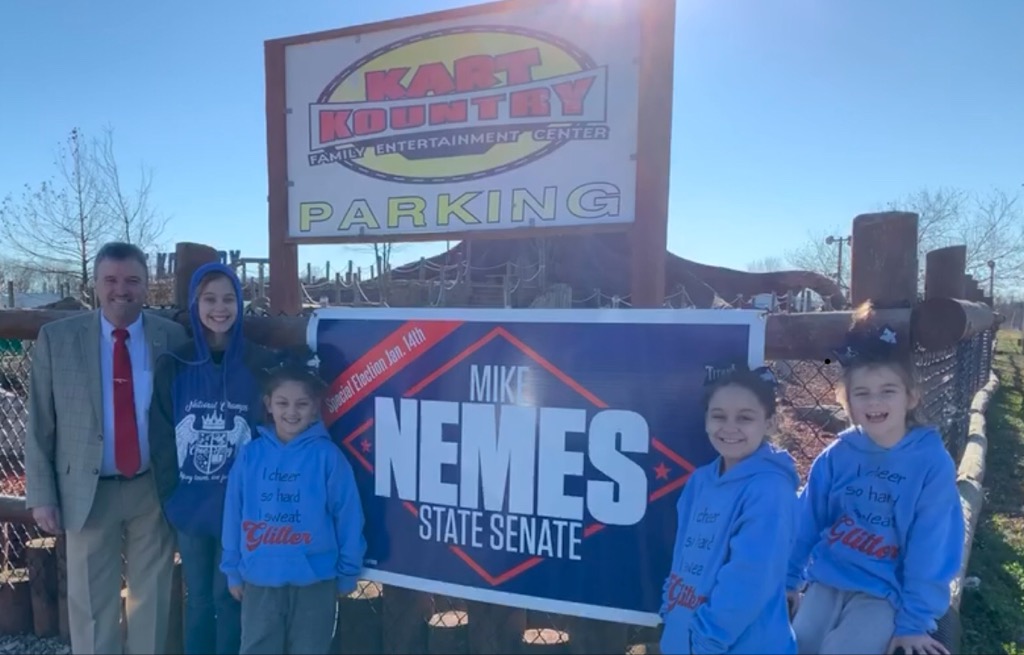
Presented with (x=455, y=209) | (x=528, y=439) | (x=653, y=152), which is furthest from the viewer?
(x=455, y=209)

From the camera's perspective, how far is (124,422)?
9.83 ft

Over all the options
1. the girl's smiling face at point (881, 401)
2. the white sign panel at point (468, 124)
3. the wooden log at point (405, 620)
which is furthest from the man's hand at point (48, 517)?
the girl's smiling face at point (881, 401)

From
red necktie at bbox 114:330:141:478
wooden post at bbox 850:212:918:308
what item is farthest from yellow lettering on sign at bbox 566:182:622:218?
red necktie at bbox 114:330:141:478

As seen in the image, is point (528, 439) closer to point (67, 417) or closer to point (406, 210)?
point (406, 210)

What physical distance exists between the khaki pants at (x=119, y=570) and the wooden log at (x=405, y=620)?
0.98 meters

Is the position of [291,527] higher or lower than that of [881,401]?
lower

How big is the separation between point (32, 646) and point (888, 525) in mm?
4095

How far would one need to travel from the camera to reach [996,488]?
6.83 meters

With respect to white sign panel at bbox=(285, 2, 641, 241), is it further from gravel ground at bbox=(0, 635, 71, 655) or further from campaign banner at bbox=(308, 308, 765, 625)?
gravel ground at bbox=(0, 635, 71, 655)

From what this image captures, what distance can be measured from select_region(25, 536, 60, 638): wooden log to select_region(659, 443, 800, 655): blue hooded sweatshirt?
10.9 feet

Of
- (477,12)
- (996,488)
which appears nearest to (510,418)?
(477,12)

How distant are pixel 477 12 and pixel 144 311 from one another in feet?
6.38

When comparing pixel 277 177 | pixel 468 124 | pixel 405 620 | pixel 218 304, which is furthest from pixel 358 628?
pixel 468 124

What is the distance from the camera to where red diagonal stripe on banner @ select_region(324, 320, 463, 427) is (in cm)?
284
